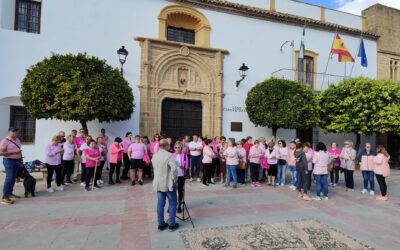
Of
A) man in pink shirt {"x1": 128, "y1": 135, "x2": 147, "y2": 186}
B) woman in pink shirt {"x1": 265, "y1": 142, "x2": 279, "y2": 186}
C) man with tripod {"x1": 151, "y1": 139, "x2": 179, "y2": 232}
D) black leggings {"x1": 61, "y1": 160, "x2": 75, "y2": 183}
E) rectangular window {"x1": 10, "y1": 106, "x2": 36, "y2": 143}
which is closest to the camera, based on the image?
man with tripod {"x1": 151, "y1": 139, "x2": 179, "y2": 232}

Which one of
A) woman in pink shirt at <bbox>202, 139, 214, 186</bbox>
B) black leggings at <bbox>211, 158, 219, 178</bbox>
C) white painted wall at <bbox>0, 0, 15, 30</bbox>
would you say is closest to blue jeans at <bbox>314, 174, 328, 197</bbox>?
woman in pink shirt at <bbox>202, 139, 214, 186</bbox>

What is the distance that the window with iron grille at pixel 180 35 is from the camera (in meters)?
13.4

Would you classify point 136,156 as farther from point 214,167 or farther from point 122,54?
point 122,54

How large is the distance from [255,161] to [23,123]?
8667 millimetres

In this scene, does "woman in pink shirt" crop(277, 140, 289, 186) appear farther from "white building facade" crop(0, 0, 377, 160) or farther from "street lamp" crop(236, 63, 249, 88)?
"street lamp" crop(236, 63, 249, 88)

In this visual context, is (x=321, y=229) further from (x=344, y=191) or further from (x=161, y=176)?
(x=344, y=191)

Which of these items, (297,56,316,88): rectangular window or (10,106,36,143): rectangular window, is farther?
(297,56,316,88): rectangular window

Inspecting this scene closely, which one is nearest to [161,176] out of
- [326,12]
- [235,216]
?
[235,216]

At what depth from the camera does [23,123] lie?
10.6 m

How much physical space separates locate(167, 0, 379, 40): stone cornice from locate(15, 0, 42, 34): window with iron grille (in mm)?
5675

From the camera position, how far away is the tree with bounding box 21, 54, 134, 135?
28.6 ft

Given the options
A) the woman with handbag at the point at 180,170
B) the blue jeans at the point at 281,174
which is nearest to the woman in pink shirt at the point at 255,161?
the blue jeans at the point at 281,174

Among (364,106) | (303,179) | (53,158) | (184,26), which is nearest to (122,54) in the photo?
(184,26)

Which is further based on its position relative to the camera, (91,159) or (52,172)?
(91,159)
